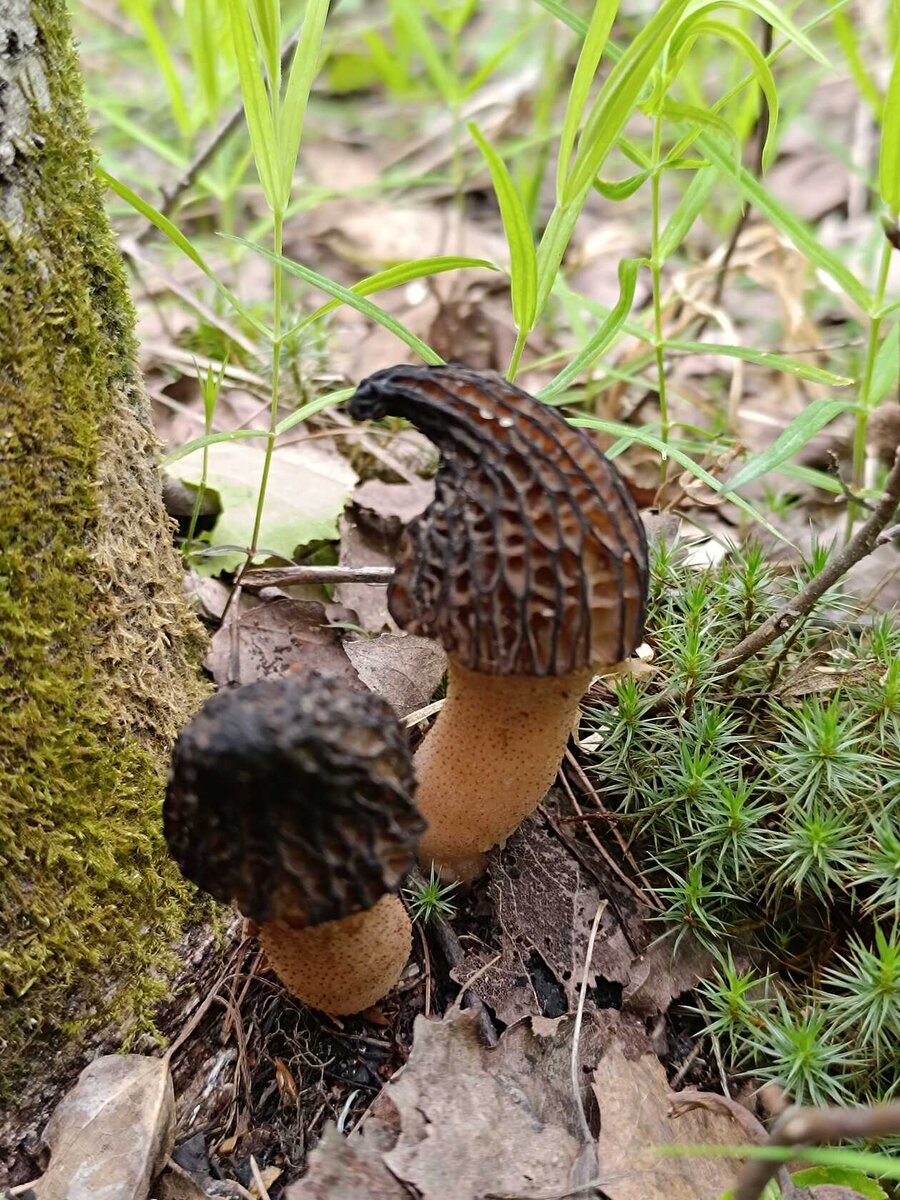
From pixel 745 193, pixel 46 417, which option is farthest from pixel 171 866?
pixel 745 193

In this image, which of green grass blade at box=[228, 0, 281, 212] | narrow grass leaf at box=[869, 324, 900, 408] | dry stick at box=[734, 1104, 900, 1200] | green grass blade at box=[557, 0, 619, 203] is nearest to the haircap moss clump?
narrow grass leaf at box=[869, 324, 900, 408]

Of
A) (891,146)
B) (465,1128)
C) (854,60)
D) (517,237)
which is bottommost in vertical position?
(465,1128)

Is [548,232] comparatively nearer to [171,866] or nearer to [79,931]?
[171,866]

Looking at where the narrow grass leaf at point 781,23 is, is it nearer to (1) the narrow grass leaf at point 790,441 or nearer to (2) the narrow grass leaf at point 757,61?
(2) the narrow grass leaf at point 757,61

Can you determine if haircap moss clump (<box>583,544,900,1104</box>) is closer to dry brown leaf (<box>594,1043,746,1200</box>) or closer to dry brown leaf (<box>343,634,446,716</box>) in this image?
dry brown leaf (<box>594,1043,746,1200</box>)

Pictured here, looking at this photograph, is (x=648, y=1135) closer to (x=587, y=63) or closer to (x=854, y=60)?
(x=587, y=63)

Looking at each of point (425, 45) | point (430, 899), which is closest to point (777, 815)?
point (430, 899)
